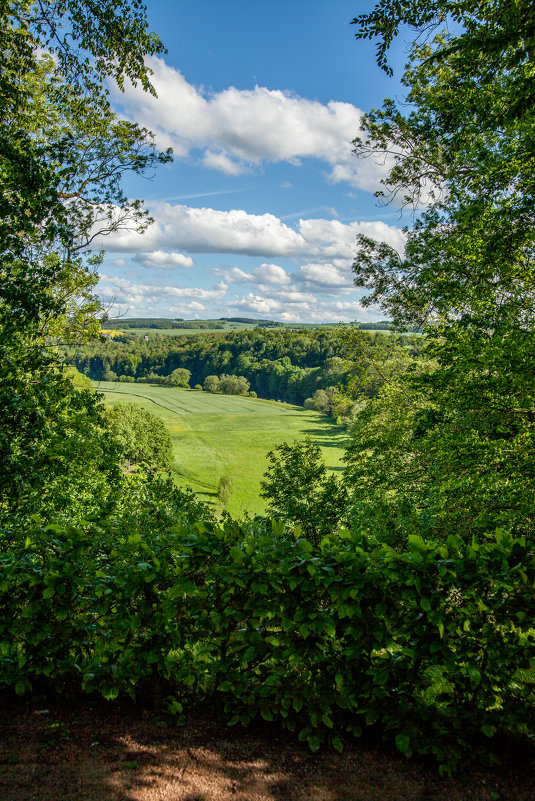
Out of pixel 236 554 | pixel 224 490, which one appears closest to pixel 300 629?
pixel 236 554

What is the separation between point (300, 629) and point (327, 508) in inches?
650

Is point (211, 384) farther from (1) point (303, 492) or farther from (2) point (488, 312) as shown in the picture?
(2) point (488, 312)

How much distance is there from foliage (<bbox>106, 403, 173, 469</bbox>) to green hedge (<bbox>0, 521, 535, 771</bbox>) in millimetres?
34878

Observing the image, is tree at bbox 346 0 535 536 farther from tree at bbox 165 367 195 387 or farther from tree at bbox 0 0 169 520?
tree at bbox 165 367 195 387

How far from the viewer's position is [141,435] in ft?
148

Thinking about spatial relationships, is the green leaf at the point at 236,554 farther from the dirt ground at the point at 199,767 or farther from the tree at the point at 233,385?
the tree at the point at 233,385

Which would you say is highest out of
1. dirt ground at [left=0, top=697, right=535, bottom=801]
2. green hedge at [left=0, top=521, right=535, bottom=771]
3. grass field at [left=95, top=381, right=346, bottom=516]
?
green hedge at [left=0, top=521, right=535, bottom=771]

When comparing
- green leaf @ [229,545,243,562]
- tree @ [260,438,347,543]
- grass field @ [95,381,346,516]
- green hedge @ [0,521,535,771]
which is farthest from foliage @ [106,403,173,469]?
green leaf @ [229,545,243,562]

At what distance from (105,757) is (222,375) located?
121266 millimetres

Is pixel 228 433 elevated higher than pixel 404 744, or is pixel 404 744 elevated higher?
pixel 404 744

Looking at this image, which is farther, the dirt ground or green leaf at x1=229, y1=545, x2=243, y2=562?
green leaf at x1=229, y1=545, x2=243, y2=562

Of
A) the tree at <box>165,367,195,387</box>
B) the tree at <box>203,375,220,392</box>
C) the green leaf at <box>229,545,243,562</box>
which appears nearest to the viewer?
the green leaf at <box>229,545,243,562</box>

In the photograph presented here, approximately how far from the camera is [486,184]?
9.07 metres

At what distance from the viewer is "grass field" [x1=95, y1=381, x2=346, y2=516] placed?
184 ft
